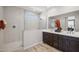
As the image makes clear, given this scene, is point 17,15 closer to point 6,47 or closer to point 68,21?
point 6,47

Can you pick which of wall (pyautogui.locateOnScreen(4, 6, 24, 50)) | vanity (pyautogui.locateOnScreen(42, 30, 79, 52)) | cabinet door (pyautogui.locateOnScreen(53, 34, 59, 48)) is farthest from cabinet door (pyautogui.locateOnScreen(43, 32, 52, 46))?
wall (pyautogui.locateOnScreen(4, 6, 24, 50))

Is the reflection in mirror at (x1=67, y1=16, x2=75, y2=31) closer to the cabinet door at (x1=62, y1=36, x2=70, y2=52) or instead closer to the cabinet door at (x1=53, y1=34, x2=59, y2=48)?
the cabinet door at (x1=62, y1=36, x2=70, y2=52)

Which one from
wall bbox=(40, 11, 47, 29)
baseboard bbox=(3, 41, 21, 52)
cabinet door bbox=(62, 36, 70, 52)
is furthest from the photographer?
wall bbox=(40, 11, 47, 29)

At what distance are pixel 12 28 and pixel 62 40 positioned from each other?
1.03 metres

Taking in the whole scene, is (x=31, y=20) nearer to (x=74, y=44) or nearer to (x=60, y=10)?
(x=60, y=10)

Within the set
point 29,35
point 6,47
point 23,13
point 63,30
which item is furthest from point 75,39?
point 6,47

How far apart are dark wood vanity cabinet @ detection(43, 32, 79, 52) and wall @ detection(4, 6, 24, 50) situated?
0.55 m

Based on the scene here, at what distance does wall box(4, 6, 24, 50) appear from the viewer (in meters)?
1.83

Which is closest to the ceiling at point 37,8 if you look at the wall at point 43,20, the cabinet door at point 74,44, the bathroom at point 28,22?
the bathroom at point 28,22

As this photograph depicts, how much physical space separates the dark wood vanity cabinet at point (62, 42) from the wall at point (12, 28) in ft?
1.82

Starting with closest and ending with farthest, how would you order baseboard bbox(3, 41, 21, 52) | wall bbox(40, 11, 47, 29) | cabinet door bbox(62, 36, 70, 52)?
baseboard bbox(3, 41, 21, 52) < cabinet door bbox(62, 36, 70, 52) < wall bbox(40, 11, 47, 29)

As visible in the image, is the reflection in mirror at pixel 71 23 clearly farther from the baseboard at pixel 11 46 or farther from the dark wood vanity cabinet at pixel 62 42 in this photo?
the baseboard at pixel 11 46

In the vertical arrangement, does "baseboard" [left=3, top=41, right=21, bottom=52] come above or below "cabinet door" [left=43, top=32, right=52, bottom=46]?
below

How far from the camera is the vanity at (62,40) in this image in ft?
6.21
